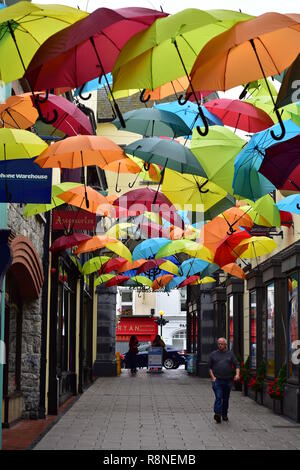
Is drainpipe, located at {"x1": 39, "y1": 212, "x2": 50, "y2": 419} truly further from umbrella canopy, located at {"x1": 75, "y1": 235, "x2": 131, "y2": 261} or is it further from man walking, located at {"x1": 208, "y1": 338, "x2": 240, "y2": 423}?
man walking, located at {"x1": 208, "y1": 338, "x2": 240, "y2": 423}

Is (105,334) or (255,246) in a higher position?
(255,246)

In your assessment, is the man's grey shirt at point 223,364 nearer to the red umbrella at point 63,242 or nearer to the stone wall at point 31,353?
the stone wall at point 31,353

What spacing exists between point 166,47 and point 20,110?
10.2 ft

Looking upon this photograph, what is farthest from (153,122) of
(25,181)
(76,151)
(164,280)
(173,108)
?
(164,280)

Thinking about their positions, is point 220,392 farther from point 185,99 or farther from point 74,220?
point 185,99

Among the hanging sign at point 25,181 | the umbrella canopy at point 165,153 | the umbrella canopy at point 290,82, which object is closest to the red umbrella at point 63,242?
the umbrella canopy at point 165,153

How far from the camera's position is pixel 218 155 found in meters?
11.7

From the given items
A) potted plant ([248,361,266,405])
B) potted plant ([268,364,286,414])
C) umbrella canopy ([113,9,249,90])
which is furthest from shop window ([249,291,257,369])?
umbrella canopy ([113,9,249,90])

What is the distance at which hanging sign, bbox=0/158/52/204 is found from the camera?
958 cm

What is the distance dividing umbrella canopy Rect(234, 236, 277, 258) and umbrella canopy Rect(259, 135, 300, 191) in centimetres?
736

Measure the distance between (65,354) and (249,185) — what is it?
1064 cm

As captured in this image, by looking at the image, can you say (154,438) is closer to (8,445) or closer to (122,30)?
(8,445)

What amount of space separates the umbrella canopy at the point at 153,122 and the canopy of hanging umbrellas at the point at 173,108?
21 millimetres

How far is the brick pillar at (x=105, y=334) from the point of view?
33156mm
